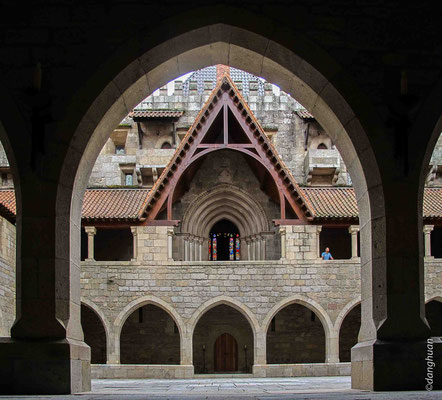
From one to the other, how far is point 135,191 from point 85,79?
22.4 m

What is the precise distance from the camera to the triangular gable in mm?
26062

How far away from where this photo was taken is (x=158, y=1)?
7402 mm

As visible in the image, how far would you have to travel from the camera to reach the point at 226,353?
1158 inches

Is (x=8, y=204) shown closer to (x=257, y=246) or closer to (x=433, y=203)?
(x=257, y=246)

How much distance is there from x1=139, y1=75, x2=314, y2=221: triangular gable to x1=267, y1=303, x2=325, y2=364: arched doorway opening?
4512 millimetres

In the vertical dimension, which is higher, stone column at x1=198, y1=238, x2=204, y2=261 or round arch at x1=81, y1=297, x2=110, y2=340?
stone column at x1=198, y1=238, x2=204, y2=261

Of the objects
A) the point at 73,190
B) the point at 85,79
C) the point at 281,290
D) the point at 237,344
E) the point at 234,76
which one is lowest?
the point at 237,344

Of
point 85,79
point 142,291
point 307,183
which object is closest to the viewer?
point 85,79

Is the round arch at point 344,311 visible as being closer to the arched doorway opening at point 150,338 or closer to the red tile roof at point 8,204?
the arched doorway opening at point 150,338

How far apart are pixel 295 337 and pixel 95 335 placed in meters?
7.77

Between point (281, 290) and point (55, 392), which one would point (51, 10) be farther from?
point (281, 290)

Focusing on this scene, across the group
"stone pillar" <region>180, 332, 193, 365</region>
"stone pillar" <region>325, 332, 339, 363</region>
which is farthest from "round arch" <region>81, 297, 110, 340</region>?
"stone pillar" <region>325, 332, 339, 363</region>

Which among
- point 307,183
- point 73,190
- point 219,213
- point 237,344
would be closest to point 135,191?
point 219,213

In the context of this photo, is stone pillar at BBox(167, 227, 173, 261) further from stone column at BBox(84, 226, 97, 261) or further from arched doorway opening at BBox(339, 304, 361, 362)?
arched doorway opening at BBox(339, 304, 361, 362)
